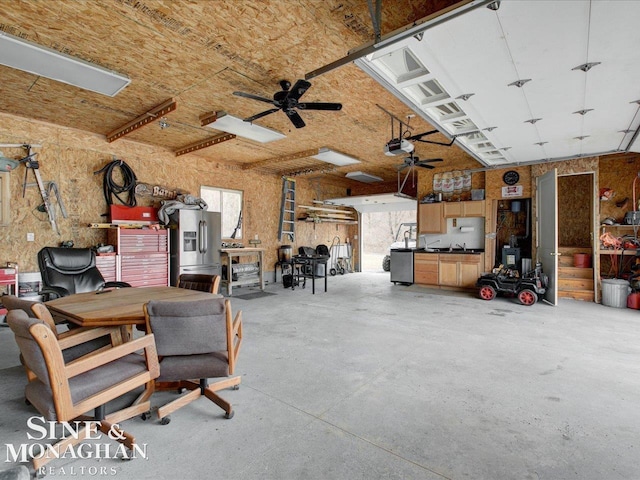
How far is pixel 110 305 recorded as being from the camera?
248 centimetres

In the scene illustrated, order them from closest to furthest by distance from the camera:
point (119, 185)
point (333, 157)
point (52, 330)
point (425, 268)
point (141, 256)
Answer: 1. point (52, 330)
2. point (141, 256)
3. point (119, 185)
4. point (333, 157)
5. point (425, 268)

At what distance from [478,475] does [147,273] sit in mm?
5738

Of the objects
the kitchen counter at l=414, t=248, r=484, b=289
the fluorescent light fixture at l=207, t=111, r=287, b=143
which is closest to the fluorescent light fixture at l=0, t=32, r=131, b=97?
the fluorescent light fixture at l=207, t=111, r=287, b=143

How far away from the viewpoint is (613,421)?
2.22 m

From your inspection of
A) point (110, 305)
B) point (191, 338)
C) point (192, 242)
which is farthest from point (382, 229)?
point (191, 338)

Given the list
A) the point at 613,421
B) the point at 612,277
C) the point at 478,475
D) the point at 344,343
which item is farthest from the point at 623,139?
the point at 478,475

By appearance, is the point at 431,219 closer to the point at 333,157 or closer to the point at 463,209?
the point at 463,209

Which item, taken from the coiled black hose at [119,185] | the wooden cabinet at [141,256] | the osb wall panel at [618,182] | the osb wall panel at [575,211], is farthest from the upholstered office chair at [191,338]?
the osb wall panel at [575,211]

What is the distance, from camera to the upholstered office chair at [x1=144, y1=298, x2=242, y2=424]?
6.48 ft

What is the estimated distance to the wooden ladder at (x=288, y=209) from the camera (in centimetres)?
917

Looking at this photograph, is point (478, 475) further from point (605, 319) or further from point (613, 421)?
point (605, 319)

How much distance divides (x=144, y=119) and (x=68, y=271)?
7.92ft

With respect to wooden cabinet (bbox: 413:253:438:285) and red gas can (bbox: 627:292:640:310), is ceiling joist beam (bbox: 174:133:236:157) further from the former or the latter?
red gas can (bbox: 627:292:640:310)

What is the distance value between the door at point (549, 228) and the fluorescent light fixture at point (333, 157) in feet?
12.4
